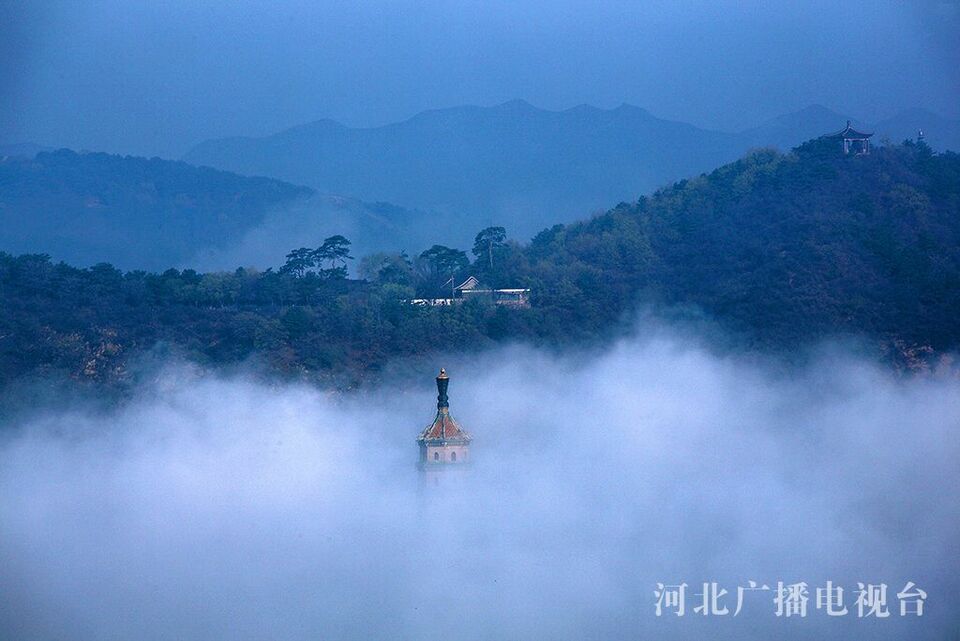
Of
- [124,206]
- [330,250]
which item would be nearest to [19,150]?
[124,206]

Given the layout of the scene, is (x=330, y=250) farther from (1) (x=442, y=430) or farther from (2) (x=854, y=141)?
(1) (x=442, y=430)

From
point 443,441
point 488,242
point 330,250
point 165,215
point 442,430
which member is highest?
point 165,215

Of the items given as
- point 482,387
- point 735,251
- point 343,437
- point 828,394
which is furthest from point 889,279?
point 343,437

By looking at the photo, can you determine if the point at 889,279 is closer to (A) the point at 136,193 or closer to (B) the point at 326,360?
(B) the point at 326,360

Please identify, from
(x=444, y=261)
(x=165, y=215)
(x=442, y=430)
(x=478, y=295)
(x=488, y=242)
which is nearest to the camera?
(x=442, y=430)

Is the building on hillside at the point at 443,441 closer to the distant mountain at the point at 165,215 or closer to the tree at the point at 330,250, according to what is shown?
the tree at the point at 330,250
